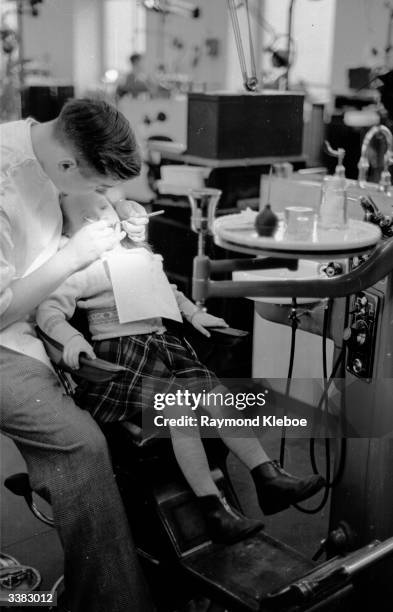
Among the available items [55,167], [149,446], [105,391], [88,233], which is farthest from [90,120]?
[149,446]

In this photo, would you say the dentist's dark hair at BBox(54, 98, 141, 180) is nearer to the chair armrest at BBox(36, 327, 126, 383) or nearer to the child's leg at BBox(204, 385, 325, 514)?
the chair armrest at BBox(36, 327, 126, 383)

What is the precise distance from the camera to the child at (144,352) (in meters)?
1.75

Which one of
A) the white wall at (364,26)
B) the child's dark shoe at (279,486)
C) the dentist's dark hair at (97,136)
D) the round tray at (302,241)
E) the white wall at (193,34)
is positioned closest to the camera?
the round tray at (302,241)

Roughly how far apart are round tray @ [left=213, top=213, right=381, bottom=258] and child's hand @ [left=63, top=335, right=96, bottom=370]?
0.38 meters

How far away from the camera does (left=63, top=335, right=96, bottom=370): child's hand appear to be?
1.72 m

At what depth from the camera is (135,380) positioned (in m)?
1.83

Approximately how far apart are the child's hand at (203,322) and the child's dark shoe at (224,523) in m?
0.39

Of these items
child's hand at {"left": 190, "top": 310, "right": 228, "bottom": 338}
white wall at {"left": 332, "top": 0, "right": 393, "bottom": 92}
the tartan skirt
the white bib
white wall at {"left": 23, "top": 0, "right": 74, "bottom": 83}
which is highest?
white wall at {"left": 332, "top": 0, "right": 393, "bottom": 92}

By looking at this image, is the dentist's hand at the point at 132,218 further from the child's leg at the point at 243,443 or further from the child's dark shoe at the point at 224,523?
the child's dark shoe at the point at 224,523

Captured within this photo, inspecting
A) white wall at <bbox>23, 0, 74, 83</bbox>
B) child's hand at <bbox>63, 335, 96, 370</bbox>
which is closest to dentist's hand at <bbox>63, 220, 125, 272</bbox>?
child's hand at <bbox>63, 335, 96, 370</bbox>

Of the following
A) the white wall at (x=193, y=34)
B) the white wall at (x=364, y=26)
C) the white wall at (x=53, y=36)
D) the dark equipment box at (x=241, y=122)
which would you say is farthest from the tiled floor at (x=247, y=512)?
the white wall at (x=364, y=26)

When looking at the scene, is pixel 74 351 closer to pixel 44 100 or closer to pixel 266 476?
pixel 266 476

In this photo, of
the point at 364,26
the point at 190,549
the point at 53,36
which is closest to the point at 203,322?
the point at 190,549

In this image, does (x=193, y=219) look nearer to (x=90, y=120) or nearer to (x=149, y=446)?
(x=90, y=120)
